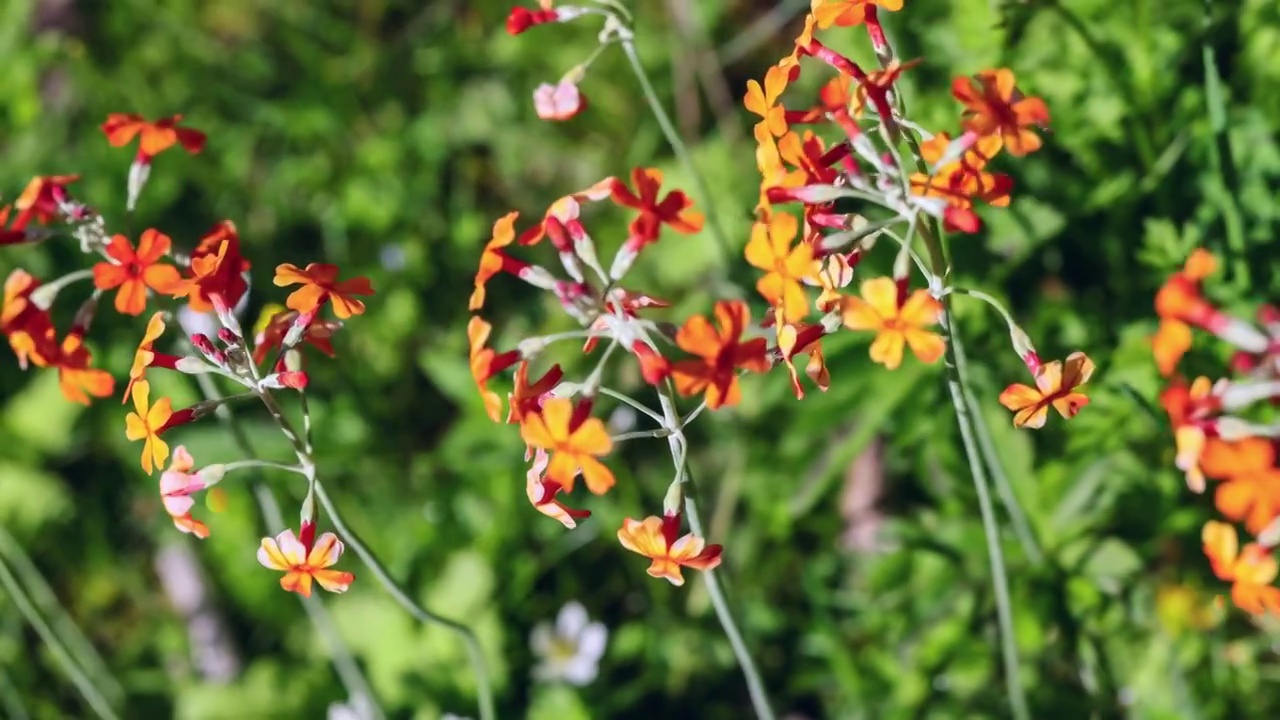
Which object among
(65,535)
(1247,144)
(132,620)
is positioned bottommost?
(132,620)

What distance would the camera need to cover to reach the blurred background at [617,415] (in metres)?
2.56

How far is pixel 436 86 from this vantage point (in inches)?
161

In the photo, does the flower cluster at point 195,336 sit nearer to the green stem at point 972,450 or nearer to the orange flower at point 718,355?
the orange flower at point 718,355

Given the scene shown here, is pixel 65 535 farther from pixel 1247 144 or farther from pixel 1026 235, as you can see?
pixel 1247 144

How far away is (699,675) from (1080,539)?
1094mm

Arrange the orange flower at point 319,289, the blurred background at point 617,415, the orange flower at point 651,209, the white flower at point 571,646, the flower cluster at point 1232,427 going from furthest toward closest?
the white flower at point 571,646 → the blurred background at point 617,415 → the orange flower at point 319,289 → the orange flower at point 651,209 → the flower cluster at point 1232,427

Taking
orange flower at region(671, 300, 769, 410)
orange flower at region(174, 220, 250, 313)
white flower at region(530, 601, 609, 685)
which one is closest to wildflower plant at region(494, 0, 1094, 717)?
orange flower at region(671, 300, 769, 410)

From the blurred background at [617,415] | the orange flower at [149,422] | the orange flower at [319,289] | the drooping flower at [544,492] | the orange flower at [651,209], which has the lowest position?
the blurred background at [617,415]

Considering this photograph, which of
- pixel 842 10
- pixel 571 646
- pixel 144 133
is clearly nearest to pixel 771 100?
pixel 842 10

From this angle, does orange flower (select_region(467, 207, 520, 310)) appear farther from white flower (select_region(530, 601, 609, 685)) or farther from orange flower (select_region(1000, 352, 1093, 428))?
white flower (select_region(530, 601, 609, 685))

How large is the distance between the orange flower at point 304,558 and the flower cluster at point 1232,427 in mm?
1247

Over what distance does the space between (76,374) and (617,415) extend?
175 cm

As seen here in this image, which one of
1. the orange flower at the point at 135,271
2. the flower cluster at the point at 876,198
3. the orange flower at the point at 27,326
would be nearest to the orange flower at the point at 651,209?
the flower cluster at the point at 876,198

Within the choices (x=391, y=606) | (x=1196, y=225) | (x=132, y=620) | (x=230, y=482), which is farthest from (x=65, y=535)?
(x=1196, y=225)
